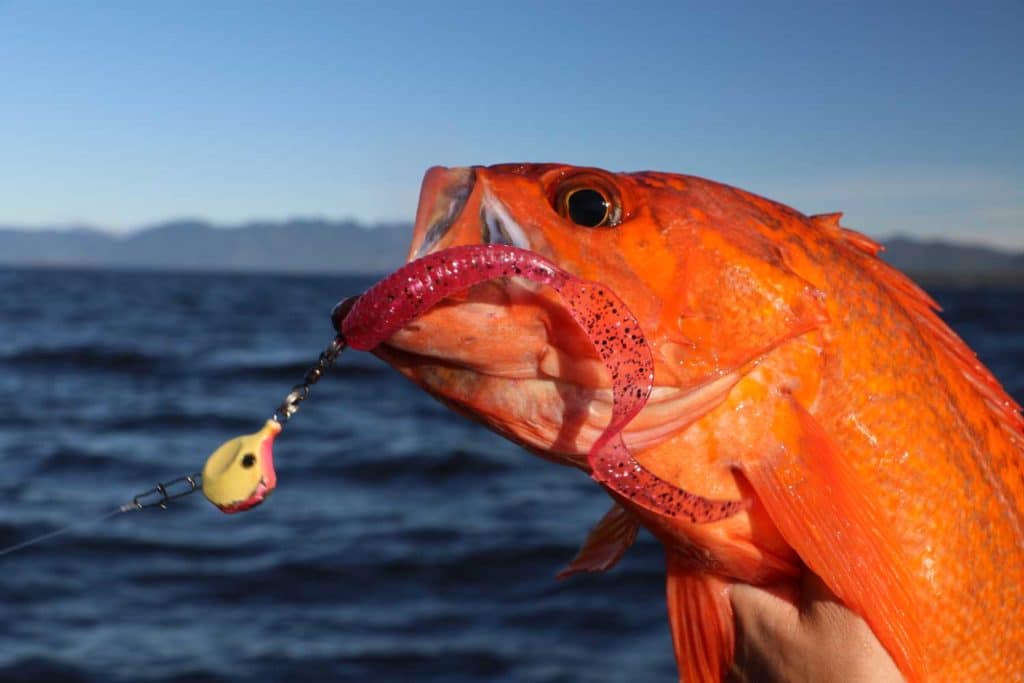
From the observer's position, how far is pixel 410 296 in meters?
1.67

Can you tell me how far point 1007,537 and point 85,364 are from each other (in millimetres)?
23594

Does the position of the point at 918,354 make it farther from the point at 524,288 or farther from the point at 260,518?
the point at 260,518

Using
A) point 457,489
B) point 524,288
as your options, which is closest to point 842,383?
point 524,288

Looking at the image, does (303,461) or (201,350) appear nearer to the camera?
(303,461)

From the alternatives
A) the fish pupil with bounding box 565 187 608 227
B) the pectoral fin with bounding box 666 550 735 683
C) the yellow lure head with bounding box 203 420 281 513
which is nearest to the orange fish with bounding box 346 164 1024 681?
the fish pupil with bounding box 565 187 608 227

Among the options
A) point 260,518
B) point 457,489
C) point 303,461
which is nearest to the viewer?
point 260,518

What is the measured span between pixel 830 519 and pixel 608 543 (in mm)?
785

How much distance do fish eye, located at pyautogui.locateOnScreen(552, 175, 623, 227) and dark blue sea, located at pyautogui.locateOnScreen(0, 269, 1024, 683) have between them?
502cm

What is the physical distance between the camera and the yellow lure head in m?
1.95

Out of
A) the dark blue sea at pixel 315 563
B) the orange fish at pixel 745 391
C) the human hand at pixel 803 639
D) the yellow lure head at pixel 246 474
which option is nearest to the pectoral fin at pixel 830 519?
the orange fish at pixel 745 391

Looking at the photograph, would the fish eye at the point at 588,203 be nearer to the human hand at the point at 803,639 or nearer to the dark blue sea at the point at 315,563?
the human hand at the point at 803,639

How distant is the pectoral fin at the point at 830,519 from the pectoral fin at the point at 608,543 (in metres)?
0.64

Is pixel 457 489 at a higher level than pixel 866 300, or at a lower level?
lower

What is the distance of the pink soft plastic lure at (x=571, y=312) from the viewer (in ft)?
5.41
